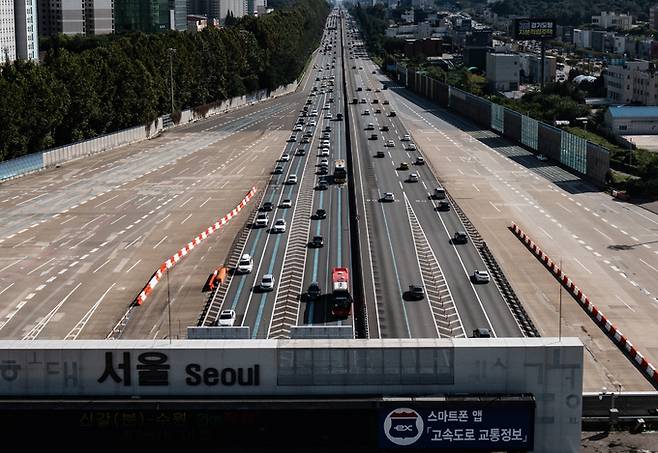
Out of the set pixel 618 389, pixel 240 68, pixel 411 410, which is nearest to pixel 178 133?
pixel 240 68

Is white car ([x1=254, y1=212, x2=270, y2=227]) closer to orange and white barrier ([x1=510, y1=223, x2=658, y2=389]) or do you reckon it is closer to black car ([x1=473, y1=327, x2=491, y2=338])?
orange and white barrier ([x1=510, y1=223, x2=658, y2=389])

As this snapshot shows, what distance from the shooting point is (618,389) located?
117 ft

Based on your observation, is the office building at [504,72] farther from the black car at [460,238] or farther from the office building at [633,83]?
the black car at [460,238]

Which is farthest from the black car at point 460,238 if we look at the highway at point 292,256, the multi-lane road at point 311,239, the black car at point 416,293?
the black car at point 416,293

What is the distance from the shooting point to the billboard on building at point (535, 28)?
530 ft

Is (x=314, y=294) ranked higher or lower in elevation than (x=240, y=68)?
lower

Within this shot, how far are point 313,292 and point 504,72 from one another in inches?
5421

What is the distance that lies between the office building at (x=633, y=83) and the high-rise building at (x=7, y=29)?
10257 cm

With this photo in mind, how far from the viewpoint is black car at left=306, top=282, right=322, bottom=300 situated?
4759 cm

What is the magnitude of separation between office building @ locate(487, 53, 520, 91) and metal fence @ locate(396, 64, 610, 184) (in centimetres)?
1843

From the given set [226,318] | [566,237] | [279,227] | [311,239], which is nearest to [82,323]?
[226,318]

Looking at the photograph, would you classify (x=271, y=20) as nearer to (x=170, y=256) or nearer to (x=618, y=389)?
(x=170, y=256)

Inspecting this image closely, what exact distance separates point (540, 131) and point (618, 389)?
66543mm

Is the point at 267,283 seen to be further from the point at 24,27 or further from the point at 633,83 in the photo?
the point at 24,27
